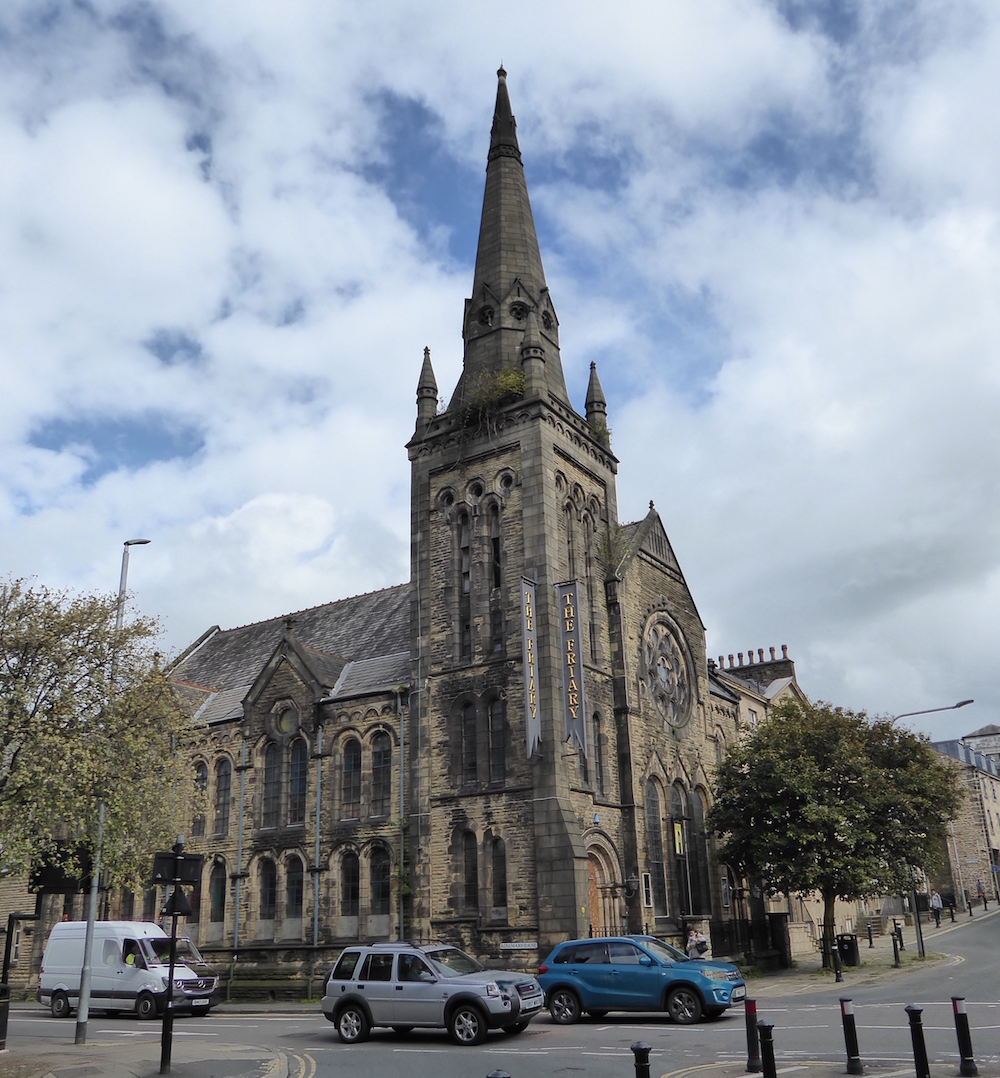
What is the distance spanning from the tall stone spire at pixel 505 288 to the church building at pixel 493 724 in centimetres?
11

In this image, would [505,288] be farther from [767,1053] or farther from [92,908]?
[767,1053]

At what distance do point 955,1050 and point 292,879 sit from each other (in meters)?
25.3

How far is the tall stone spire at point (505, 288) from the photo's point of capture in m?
38.2

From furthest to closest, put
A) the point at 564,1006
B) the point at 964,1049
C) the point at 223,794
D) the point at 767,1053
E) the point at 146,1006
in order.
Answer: the point at 223,794, the point at 146,1006, the point at 564,1006, the point at 964,1049, the point at 767,1053

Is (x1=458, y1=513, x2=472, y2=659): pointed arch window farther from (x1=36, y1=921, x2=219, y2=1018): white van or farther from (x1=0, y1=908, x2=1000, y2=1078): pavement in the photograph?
(x1=0, y1=908, x2=1000, y2=1078): pavement

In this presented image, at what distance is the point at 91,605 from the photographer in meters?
20.0

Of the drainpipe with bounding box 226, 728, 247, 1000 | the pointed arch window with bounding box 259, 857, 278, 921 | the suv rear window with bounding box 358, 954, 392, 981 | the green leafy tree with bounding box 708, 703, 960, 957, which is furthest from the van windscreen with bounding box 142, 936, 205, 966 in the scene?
the green leafy tree with bounding box 708, 703, 960, 957

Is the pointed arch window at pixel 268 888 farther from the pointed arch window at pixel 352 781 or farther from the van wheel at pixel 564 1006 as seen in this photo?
the van wheel at pixel 564 1006

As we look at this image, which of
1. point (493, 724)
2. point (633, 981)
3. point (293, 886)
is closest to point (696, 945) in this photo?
point (493, 724)

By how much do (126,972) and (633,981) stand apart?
47.8ft

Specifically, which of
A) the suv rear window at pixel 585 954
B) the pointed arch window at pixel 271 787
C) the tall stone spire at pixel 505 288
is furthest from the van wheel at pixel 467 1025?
the tall stone spire at pixel 505 288

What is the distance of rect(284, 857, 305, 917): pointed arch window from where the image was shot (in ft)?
115

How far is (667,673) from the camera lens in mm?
38750

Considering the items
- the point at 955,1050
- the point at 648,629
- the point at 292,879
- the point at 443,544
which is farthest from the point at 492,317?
the point at 955,1050
